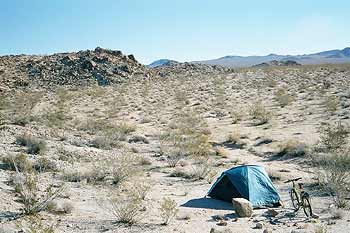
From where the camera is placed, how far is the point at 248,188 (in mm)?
11211

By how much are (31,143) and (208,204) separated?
737cm

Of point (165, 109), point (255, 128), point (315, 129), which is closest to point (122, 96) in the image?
point (165, 109)

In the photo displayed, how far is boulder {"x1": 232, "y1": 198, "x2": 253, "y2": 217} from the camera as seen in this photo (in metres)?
10.2

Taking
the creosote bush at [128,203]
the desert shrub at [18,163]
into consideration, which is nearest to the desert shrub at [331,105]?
the creosote bush at [128,203]

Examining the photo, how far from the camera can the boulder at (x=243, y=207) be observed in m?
10.2

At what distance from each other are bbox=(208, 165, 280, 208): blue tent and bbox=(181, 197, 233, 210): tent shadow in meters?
0.18

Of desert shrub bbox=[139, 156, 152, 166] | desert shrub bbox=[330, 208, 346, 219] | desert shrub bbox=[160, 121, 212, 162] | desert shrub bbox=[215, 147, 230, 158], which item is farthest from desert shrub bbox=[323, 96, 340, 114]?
desert shrub bbox=[330, 208, 346, 219]

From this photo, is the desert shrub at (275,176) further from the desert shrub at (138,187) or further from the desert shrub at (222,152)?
the desert shrub at (138,187)

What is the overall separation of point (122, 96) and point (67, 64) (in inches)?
775

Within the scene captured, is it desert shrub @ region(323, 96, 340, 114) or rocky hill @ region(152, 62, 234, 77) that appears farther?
rocky hill @ region(152, 62, 234, 77)

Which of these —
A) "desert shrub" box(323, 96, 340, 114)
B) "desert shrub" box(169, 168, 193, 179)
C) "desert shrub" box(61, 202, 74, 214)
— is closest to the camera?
"desert shrub" box(61, 202, 74, 214)

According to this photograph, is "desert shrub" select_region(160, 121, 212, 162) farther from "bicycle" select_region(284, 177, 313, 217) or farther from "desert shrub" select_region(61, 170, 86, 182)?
"bicycle" select_region(284, 177, 313, 217)

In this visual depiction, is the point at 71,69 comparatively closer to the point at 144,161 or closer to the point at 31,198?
the point at 144,161

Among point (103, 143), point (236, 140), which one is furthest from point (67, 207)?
point (236, 140)
